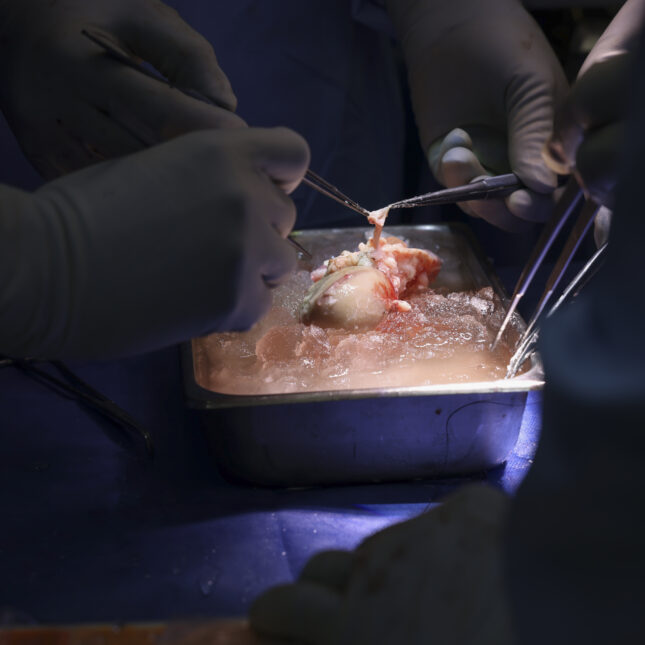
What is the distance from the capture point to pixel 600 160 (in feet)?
2.67

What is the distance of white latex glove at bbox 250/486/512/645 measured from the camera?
2.20 ft

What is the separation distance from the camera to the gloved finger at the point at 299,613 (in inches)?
30.5

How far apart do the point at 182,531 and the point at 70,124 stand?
115 centimetres

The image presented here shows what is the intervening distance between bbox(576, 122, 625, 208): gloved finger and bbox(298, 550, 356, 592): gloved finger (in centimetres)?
61

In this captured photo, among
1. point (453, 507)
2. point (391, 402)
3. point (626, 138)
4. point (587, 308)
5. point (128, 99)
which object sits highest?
point (626, 138)

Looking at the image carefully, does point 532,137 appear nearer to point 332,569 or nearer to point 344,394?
point 344,394

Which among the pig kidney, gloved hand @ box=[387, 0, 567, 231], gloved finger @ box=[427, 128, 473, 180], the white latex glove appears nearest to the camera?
the white latex glove

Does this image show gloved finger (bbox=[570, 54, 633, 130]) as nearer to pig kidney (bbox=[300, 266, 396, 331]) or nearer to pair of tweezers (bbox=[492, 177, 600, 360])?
pair of tweezers (bbox=[492, 177, 600, 360])

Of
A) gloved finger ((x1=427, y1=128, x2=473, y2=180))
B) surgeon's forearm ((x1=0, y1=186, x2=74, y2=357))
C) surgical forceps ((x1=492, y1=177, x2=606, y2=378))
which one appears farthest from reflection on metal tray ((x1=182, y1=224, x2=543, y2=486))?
gloved finger ((x1=427, y1=128, x2=473, y2=180))

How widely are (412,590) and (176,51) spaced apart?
5.15ft

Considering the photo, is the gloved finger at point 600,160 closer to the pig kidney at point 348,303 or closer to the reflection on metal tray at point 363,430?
A: the reflection on metal tray at point 363,430

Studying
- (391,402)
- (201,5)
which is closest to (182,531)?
(391,402)

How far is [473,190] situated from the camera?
196cm

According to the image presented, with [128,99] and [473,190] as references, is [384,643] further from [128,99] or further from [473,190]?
[473,190]
